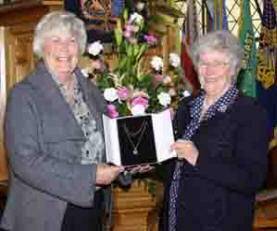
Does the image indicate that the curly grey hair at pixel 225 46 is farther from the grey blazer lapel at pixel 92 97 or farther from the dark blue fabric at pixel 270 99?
the dark blue fabric at pixel 270 99

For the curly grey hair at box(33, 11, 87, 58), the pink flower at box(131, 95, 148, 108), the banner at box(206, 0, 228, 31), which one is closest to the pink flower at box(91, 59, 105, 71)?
the pink flower at box(131, 95, 148, 108)

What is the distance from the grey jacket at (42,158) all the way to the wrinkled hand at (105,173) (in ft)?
0.07

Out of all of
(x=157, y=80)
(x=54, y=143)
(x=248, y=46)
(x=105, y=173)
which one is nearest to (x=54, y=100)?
(x=54, y=143)

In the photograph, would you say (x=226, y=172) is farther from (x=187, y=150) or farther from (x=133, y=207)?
(x=133, y=207)

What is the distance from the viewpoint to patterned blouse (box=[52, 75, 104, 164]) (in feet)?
6.73

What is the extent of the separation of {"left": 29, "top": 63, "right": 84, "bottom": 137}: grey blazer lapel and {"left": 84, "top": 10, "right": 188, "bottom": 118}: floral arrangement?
28 centimetres

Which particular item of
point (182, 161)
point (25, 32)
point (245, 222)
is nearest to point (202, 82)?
point (182, 161)

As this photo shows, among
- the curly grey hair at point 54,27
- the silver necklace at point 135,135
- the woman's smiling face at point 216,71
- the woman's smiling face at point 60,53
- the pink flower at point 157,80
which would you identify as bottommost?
the silver necklace at point 135,135

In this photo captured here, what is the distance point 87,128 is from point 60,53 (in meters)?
0.27

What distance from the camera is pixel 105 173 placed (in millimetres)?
1976

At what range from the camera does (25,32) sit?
339cm

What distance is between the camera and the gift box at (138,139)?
2.02 meters

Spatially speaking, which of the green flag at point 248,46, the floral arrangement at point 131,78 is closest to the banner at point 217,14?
the green flag at point 248,46

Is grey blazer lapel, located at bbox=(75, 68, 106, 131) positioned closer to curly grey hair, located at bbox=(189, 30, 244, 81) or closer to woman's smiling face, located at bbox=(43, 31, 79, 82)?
woman's smiling face, located at bbox=(43, 31, 79, 82)
